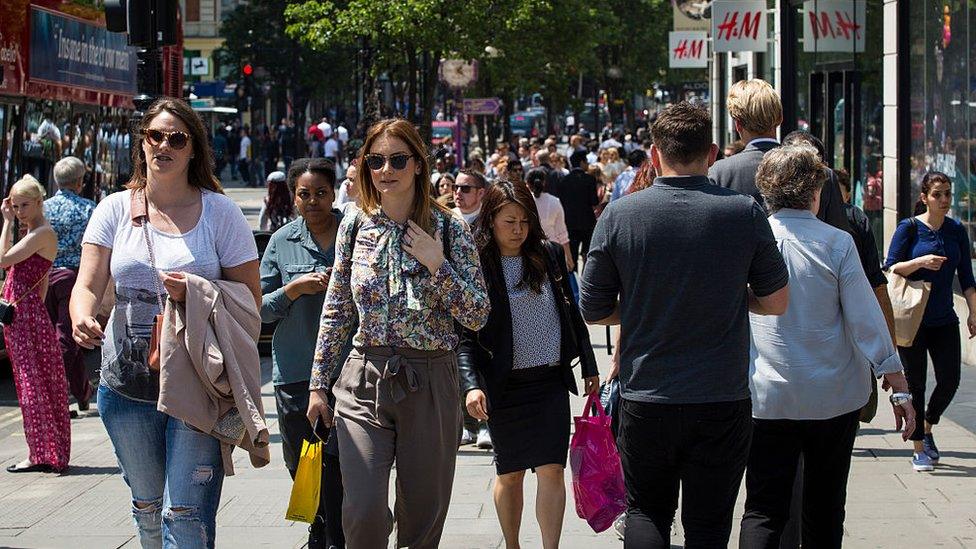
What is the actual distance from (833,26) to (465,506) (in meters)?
12.4

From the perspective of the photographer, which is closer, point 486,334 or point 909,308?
point 486,334

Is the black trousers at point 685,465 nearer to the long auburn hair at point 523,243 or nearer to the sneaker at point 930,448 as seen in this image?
the long auburn hair at point 523,243

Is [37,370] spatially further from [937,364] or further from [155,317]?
[937,364]

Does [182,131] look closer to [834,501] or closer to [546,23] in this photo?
[834,501]

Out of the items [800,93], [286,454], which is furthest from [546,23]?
[286,454]

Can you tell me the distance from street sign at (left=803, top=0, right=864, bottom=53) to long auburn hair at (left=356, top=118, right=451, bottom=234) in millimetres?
12959

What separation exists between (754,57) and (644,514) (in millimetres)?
22027

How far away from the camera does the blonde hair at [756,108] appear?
629 centimetres

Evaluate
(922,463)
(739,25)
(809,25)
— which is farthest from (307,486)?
(739,25)

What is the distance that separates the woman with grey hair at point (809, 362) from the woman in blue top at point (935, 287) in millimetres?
3397

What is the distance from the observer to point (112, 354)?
486cm

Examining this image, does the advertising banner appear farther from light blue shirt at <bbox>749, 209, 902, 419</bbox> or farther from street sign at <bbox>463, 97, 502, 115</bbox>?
street sign at <bbox>463, 97, 502, 115</bbox>

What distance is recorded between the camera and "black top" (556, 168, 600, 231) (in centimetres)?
1828

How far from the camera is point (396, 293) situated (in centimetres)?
518
